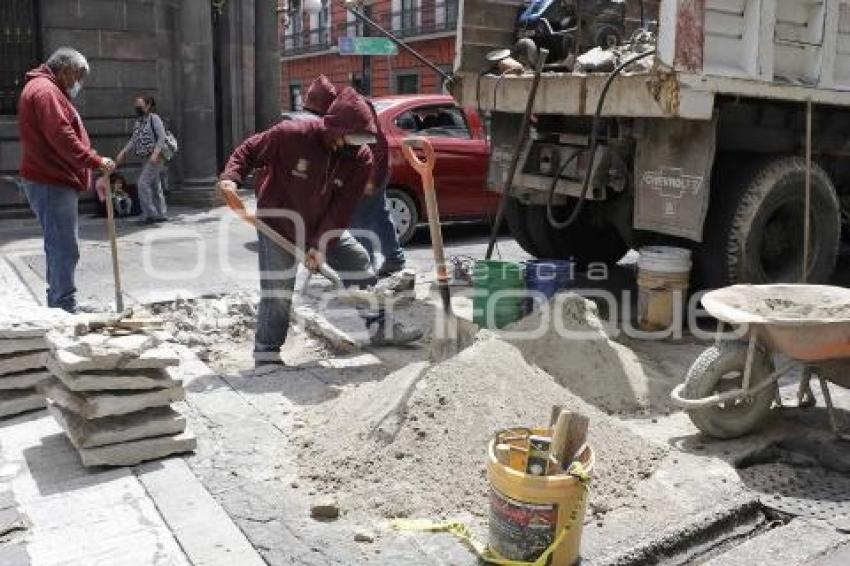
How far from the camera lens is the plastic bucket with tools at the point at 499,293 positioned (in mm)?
5828

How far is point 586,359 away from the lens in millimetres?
5098

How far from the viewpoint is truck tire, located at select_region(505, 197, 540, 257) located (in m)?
8.17

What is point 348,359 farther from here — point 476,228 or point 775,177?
point 476,228

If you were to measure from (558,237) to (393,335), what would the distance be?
265 centimetres

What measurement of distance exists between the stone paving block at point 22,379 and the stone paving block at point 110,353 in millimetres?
585

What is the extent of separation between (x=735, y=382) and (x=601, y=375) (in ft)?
2.71

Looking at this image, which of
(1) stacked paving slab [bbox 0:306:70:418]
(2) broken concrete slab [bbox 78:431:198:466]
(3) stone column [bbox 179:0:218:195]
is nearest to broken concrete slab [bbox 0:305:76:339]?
(1) stacked paving slab [bbox 0:306:70:418]

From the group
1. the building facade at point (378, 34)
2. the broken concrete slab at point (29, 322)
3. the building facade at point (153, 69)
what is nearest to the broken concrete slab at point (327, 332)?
the broken concrete slab at point (29, 322)

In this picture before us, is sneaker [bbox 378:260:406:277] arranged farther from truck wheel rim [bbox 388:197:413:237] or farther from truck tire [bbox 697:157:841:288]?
truck tire [bbox 697:157:841:288]

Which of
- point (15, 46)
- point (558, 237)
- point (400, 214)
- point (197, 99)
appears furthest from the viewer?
point (197, 99)

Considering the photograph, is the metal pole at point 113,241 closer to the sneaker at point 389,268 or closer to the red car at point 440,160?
the sneaker at point 389,268

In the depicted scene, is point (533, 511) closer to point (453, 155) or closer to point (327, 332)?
point (327, 332)

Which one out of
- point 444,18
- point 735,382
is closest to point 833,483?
point 735,382

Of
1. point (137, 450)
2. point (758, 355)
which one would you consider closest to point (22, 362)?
point (137, 450)
